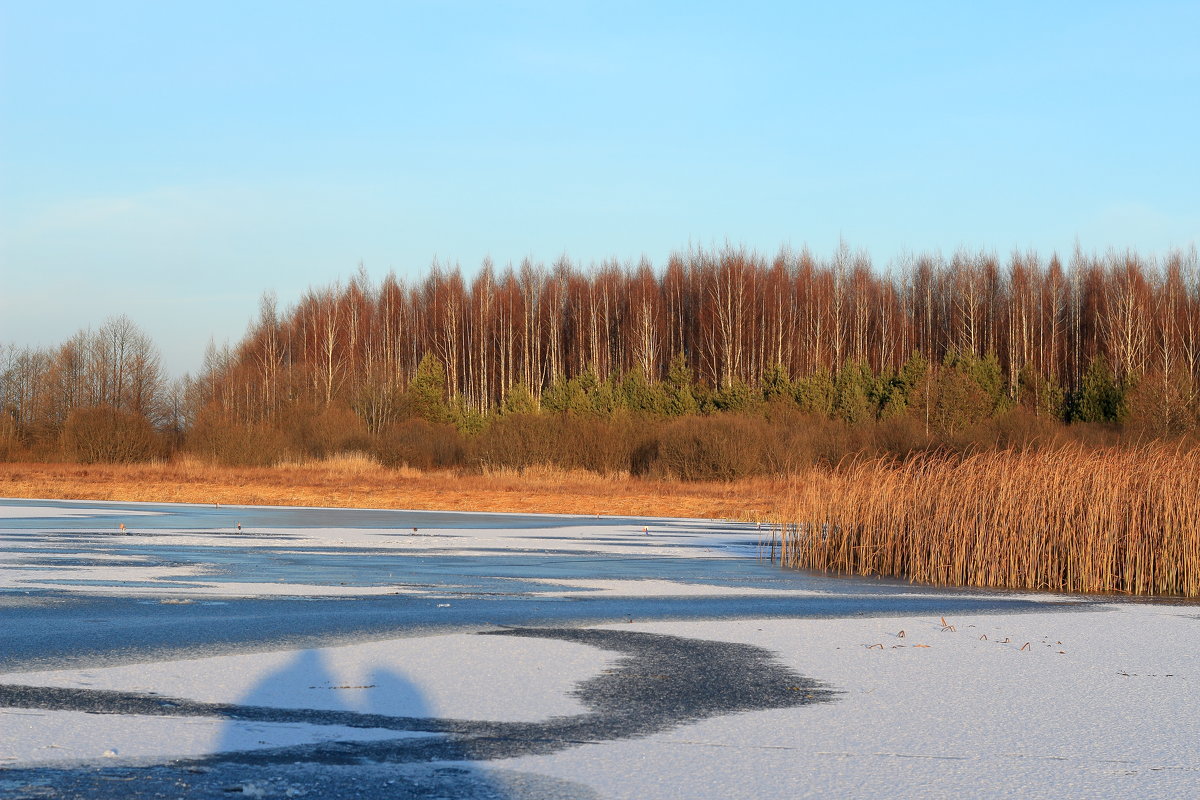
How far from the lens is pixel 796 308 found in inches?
2454

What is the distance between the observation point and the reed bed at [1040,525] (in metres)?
12.9

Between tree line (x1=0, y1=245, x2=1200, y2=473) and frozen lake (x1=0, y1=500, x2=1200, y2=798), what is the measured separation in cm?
2575

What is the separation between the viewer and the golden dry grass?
93.5 feet

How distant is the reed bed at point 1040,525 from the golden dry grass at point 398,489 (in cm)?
1019

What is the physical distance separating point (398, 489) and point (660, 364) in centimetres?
3175

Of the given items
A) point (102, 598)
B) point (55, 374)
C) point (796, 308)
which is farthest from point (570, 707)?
point (55, 374)

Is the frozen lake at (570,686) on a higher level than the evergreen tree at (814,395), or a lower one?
lower

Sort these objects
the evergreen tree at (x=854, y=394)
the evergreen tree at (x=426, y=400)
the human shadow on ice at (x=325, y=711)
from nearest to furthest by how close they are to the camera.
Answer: the human shadow on ice at (x=325, y=711) → the evergreen tree at (x=854, y=394) → the evergreen tree at (x=426, y=400)

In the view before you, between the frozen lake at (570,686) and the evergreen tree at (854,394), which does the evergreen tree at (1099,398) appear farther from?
the frozen lake at (570,686)

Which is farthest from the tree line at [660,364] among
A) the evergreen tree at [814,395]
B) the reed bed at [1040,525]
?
the reed bed at [1040,525]

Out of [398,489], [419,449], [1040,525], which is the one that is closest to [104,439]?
[419,449]

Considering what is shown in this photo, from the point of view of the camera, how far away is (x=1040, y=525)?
13289 millimetres

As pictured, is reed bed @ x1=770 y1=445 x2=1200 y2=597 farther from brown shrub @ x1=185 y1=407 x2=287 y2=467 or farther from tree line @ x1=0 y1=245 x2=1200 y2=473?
brown shrub @ x1=185 y1=407 x2=287 y2=467

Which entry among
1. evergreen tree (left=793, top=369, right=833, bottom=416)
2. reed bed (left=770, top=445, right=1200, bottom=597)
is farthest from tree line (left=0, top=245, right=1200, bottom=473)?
reed bed (left=770, top=445, right=1200, bottom=597)
